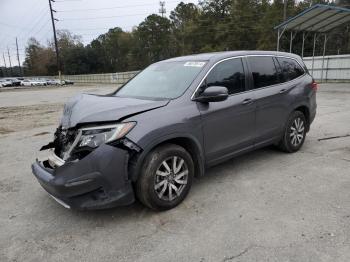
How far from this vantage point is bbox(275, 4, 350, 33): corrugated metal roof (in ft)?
56.2

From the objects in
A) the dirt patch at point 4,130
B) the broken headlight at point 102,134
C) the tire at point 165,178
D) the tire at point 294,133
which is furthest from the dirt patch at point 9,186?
the dirt patch at point 4,130

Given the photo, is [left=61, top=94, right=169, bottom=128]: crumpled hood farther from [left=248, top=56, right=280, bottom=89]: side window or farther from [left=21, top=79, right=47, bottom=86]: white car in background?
[left=21, top=79, right=47, bottom=86]: white car in background

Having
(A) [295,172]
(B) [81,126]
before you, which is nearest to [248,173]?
(A) [295,172]

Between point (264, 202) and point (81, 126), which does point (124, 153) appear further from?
point (264, 202)

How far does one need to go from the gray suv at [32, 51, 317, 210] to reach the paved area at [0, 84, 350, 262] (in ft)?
0.97

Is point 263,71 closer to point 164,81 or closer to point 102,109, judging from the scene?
point 164,81

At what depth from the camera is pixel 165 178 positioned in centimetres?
364

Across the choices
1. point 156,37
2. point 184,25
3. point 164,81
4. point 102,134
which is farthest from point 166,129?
point 156,37

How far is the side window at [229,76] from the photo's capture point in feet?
14.0

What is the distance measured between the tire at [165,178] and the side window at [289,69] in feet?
8.52

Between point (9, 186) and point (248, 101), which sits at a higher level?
point (248, 101)

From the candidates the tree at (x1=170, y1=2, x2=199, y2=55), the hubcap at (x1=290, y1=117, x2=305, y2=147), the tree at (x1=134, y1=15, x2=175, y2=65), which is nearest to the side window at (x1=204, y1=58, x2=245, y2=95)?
the hubcap at (x1=290, y1=117, x2=305, y2=147)

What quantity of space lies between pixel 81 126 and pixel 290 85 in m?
3.55

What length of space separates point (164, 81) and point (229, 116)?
999 mm
